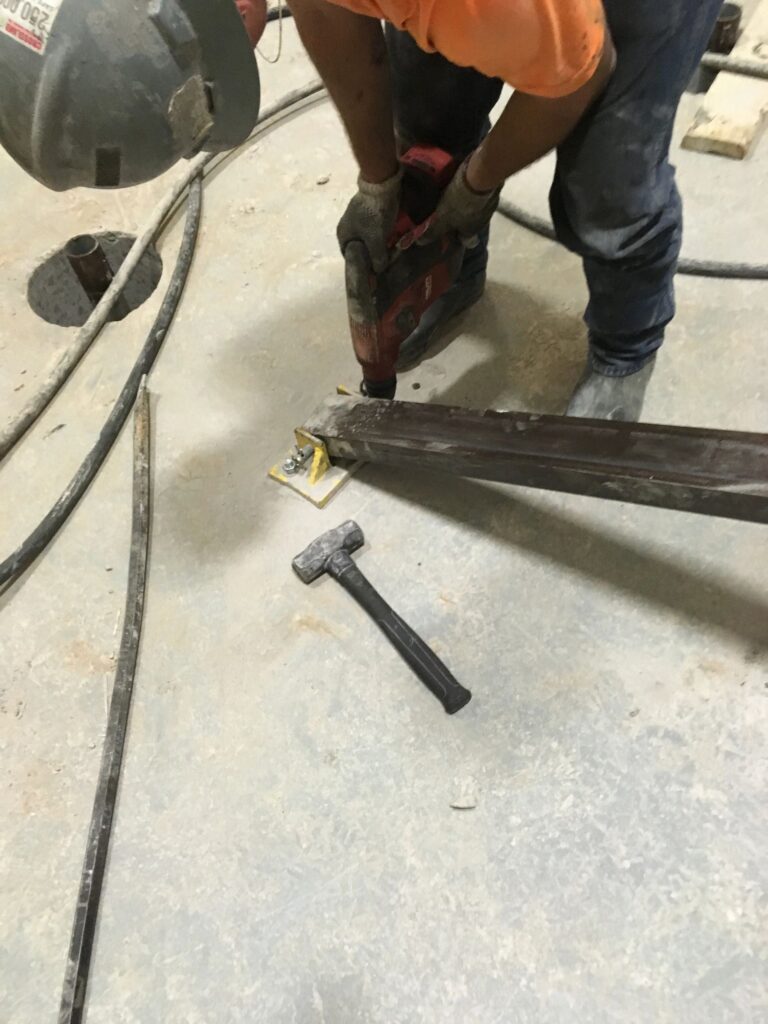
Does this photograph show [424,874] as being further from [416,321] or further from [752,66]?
A: [752,66]

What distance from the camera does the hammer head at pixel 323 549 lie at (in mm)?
1182

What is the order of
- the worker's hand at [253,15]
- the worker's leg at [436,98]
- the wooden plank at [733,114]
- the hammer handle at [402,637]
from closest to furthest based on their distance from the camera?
the worker's hand at [253,15], the hammer handle at [402,637], the worker's leg at [436,98], the wooden plank at [733,114]

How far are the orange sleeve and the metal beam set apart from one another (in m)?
0.44

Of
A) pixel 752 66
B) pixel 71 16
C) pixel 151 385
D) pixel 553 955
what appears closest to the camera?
pixel 71 16

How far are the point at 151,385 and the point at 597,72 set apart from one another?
0.94 meters

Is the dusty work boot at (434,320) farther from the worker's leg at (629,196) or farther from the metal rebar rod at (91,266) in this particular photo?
the metal rebar rod at (91,266)

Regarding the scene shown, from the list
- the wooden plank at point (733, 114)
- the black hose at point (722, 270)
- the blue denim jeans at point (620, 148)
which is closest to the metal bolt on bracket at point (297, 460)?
the blue denim jeans at point (620, 148)

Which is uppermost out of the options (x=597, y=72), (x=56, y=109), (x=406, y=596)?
(x=56, y=109)

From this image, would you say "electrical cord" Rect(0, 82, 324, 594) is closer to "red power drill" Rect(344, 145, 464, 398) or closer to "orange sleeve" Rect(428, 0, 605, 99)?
"red power drill" Rect(344, 145, 464, 398)

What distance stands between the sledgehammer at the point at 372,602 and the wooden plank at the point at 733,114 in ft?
3.81

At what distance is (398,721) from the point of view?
1060 millimetres

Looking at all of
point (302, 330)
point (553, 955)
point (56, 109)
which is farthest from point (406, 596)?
point (56, 109)

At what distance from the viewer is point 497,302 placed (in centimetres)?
152

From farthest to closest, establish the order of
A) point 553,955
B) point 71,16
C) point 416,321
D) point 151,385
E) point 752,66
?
point 752,66 < point 151,385 < point 416,321 < point 553,955 < point 71,16
